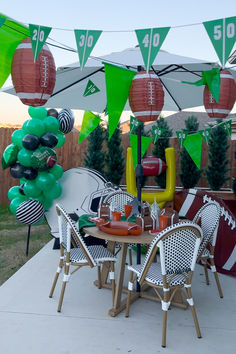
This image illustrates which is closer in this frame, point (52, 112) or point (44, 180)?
point (44, 180)

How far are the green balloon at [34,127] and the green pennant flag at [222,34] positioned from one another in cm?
278

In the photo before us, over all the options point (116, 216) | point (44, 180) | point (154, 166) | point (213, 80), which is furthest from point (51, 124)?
point (213, 80)

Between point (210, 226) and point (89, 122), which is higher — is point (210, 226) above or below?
below

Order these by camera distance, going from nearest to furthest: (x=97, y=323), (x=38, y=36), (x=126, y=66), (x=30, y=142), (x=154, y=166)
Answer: (x=38, y=36) < (x=97, y=323) < (x=126, y=66) < (x=30, y=142) < (x=154, y=166)

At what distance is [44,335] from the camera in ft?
8.68

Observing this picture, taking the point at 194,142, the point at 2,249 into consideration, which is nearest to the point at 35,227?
the point at 2,249

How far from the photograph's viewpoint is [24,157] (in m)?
4.67

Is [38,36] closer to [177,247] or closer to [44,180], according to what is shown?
[177,247]

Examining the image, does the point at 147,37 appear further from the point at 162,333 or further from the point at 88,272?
the point at 88,272

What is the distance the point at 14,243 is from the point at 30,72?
11.6ft

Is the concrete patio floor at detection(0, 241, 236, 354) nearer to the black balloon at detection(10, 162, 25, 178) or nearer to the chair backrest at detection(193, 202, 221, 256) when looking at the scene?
the chair backrest at detection(193, 202, 221, 256)

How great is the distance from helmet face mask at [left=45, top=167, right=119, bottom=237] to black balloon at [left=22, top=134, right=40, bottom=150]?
0.87 m

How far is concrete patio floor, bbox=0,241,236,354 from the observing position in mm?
2512

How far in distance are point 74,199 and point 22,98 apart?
2661mm
